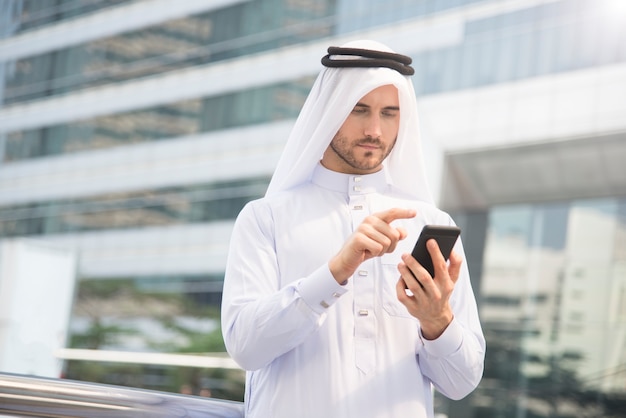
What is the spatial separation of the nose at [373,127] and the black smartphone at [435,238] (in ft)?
1.29

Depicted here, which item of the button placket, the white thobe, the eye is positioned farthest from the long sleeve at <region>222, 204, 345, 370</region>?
the eye

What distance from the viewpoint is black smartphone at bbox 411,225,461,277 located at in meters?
1.82

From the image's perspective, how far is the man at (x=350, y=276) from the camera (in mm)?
1888

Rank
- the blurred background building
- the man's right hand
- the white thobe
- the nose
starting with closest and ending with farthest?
1. the man's right hand
2. the white thobe
3. the nose
4. the blurred background building

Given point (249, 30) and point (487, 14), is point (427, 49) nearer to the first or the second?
point (487, 14)

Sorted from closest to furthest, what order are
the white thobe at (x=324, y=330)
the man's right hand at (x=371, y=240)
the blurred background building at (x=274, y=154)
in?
the man's right hand at (x=371, y=240) → the white thobe at (x=324, y=330) → the blurred background building at (x=274, y=154)

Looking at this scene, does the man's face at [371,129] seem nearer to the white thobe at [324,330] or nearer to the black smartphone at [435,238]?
the white thobe at [324,330]

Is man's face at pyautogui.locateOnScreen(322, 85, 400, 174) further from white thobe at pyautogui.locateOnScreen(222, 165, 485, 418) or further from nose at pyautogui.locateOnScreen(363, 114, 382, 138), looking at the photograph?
white thobe at pyautogui.locateOnScreen(222, 165, 485, 418)

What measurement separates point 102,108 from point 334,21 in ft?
33.2

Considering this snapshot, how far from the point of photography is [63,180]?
34312 millimetres

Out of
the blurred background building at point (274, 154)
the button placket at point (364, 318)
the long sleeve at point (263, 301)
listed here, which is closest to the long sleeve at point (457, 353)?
the button placket at point (364, 318)

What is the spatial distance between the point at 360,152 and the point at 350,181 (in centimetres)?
8

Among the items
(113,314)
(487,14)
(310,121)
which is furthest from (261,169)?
(310,121)

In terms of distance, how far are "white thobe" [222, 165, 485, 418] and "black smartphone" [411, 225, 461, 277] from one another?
0.14 meters
